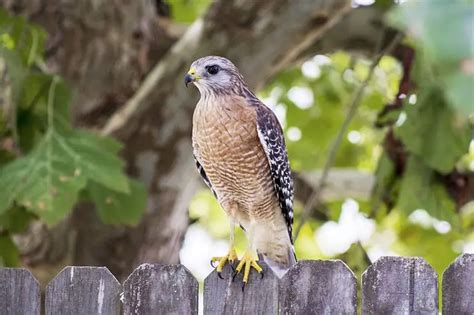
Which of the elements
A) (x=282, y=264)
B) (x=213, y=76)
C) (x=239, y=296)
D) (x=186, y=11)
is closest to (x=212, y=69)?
(x=213, y=76)

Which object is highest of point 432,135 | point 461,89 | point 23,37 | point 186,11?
point 186,11

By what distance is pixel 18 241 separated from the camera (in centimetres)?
492

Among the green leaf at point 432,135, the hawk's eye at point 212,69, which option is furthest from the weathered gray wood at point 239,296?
the green leaf at point 432,135

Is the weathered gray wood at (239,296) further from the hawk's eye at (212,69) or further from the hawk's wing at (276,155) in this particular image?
the hawk's eye at (212,69)

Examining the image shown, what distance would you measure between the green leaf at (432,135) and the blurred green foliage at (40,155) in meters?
1.25

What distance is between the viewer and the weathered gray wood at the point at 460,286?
2.41m

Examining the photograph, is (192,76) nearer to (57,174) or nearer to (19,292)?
(57,174)

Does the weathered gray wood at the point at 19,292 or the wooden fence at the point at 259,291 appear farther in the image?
the weathered gray wood at the point at 19,292

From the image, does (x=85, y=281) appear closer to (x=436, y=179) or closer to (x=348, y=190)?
(x=436, y=179)

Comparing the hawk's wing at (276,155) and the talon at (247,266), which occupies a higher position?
the hawk's wing at (276,155)

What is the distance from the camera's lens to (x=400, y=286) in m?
2.43

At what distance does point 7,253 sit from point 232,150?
1.11m

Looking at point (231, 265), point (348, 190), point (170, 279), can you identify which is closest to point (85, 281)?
point (170, 279)

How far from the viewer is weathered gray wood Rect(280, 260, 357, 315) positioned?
8.06 ft
